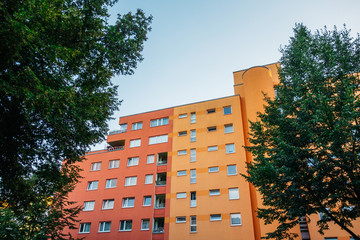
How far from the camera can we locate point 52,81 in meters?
9.98

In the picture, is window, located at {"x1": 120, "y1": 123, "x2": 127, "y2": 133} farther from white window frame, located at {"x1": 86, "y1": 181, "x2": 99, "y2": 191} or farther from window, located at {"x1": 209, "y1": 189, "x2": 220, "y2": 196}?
window, located at {"x1": 209, "y1": 189, "x2": 220, "y2": 196}

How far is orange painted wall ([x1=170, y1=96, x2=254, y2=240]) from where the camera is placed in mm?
23906

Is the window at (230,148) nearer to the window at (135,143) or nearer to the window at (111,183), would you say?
the window at (135,143)

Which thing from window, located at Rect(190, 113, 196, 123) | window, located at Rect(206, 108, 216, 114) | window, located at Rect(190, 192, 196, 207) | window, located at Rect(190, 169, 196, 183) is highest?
window, located at Rect(206, 108, 216, 114)

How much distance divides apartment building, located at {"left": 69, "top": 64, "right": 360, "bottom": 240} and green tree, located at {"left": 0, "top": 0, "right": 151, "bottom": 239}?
15.5 m

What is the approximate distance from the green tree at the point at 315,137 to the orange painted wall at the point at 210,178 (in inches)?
459

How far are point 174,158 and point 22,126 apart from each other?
2048cm

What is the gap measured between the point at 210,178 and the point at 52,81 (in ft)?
66.9

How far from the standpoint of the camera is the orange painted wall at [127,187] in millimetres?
27328

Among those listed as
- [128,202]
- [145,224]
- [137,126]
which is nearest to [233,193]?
[145,224]

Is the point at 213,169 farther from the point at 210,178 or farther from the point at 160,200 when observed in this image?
the point at 160,200

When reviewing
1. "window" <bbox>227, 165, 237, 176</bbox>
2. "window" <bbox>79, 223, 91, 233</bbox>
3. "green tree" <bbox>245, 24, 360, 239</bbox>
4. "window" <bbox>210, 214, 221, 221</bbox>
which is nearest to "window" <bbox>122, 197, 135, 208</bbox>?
"window" <bbox>79, 223, 91, 233</bbox>

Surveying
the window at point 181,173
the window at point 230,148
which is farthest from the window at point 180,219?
the window at point 230,148

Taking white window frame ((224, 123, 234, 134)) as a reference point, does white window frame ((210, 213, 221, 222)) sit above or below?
below
